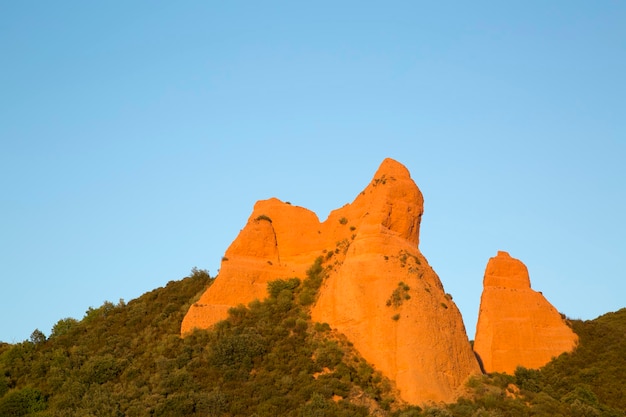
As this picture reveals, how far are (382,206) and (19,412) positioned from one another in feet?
75.8

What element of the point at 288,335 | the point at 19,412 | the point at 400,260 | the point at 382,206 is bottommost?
the point at 19,412

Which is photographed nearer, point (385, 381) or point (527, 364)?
point (385, 381)

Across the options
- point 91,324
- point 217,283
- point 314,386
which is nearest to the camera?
point 314,386

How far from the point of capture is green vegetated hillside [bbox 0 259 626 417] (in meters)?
45.3

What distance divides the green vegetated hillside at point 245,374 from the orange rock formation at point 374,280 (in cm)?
103

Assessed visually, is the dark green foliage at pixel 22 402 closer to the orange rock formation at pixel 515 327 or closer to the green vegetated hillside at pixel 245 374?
the green vegetated hillside at pixel 245 374

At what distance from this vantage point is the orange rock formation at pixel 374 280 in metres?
46.7

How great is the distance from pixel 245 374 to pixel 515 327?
18737mm

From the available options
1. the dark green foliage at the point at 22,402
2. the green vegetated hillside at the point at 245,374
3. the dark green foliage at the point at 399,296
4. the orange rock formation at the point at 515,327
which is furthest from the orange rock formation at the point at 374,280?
the dark green foliage at the point at 22,402

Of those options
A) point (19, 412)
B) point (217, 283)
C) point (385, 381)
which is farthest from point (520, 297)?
point (19, 412)

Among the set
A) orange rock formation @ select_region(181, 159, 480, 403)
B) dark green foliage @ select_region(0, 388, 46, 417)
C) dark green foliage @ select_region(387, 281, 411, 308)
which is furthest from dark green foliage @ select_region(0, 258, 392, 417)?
dark green foliage @ select_region(387, 281, 411, 308)

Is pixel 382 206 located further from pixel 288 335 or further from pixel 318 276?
pixel 288 335

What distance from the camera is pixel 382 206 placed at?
52344 mm

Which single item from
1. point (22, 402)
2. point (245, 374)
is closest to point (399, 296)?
point (245, 374)
